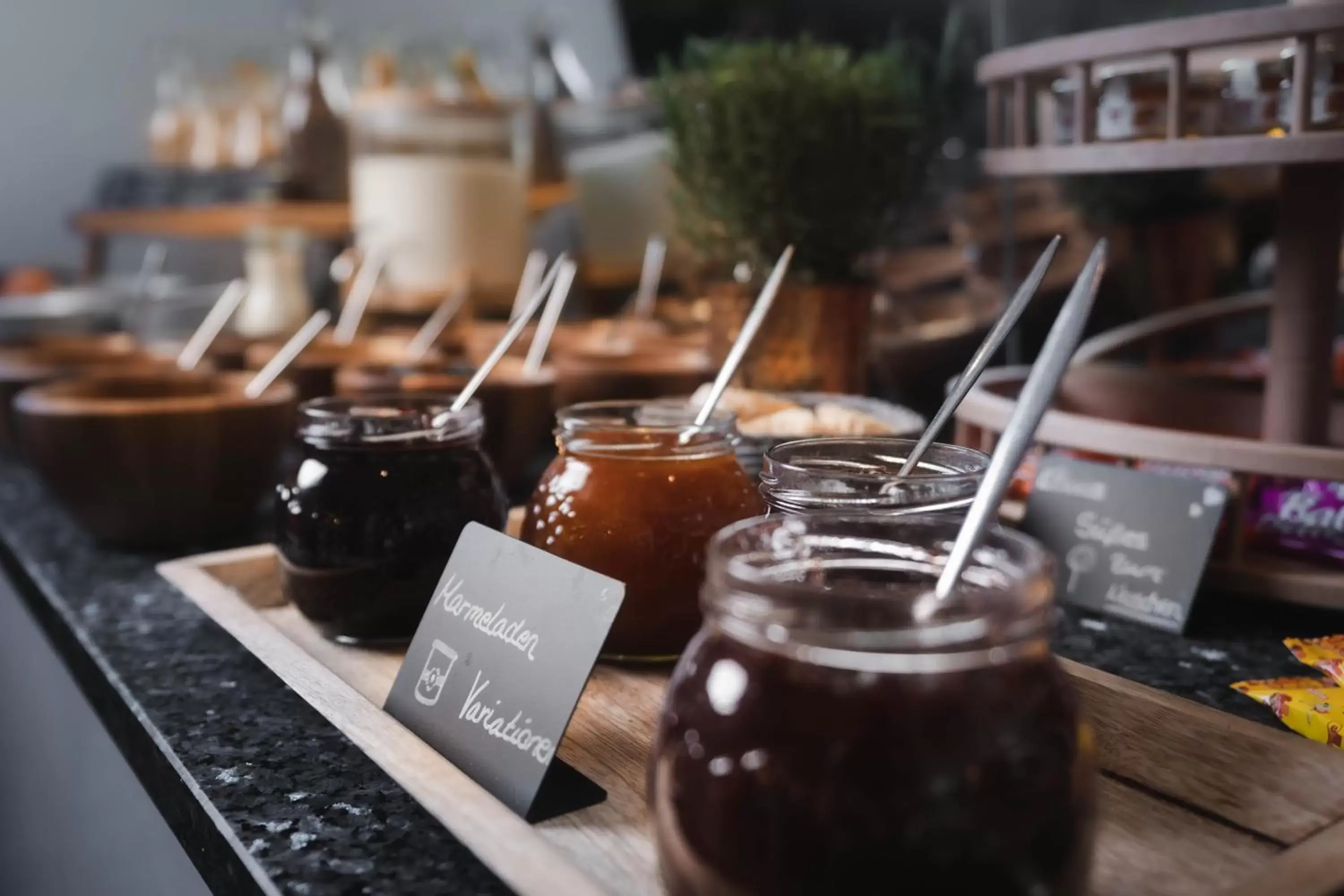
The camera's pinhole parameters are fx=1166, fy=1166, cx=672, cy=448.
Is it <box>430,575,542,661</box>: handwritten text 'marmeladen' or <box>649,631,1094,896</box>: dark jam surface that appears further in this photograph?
<box>430,575,542,661</box>: handwritten text 'marmeladen'

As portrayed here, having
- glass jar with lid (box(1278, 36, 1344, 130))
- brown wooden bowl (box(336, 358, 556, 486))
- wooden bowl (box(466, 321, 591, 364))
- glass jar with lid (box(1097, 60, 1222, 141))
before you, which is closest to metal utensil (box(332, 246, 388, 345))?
wooden bowl (box(466, 321, 591, 364))

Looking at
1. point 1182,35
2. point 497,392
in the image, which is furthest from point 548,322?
point 1182,35

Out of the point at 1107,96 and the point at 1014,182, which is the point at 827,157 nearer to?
the point at 1107,96

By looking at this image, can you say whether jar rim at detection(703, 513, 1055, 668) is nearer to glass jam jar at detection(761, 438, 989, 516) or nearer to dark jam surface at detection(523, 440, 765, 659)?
glass jam jar at detection(761, 438, 989, 516)

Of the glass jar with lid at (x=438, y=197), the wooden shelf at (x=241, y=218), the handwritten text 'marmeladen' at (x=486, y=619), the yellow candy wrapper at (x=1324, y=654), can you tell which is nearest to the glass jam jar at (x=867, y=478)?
the handwritten text 'marmeladen' at (x=486, y=619)

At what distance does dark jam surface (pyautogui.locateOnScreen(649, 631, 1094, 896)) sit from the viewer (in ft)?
1.01

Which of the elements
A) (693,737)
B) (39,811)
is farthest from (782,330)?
(39,811)

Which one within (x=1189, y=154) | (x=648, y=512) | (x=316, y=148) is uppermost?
(x=316, y=148)

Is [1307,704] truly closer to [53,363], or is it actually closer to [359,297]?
[359,297]

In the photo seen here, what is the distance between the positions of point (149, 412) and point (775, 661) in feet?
2.36

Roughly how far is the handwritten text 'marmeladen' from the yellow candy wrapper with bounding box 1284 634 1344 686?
41 cm

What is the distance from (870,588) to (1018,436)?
74 mm

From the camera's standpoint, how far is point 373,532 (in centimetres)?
65

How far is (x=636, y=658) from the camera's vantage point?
0.62 meters
